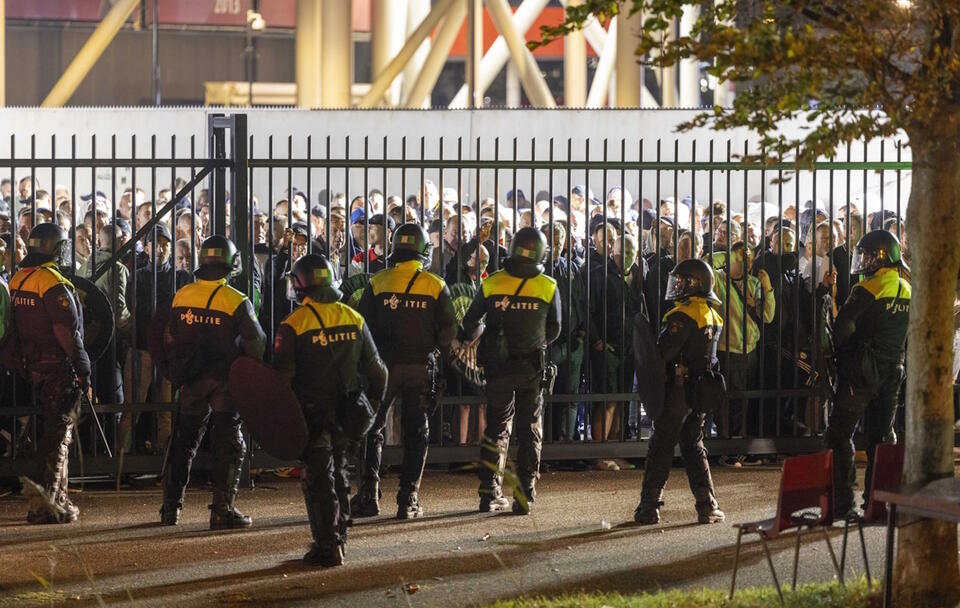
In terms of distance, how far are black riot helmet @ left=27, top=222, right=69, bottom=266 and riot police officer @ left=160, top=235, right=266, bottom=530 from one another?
1.00 meters

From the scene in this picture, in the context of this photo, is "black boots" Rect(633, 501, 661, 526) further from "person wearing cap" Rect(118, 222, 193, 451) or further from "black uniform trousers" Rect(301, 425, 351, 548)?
"person wearing cap" Rect(118, 222, 193, 451)

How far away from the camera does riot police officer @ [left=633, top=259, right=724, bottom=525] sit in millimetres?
9656

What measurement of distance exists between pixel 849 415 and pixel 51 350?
519 cm

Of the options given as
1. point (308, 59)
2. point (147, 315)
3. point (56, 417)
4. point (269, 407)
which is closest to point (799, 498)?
point (269, 407)

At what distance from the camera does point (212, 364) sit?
31.4 ft

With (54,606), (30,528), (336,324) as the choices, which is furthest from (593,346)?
(54,606)

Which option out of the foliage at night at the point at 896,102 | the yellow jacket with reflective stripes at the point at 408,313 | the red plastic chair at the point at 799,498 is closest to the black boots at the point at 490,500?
the yellow jacket with reflective stripes at the point at 408,313

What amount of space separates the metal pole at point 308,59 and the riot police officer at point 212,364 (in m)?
12.9

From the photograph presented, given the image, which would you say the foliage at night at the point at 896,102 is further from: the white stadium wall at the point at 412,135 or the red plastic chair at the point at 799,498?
the white stadium wall at the point at 412,135

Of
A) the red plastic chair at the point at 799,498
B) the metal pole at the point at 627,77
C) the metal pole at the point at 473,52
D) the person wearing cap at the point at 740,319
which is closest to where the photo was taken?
the red plastic chair at the point at 799,498

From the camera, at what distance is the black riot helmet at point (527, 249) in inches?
399

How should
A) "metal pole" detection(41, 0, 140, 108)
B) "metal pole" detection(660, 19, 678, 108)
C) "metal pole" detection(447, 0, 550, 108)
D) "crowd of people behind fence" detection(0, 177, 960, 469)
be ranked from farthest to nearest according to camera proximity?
"metal pole" detection(447, 0, 550, 108) → "metal pole" detection(660, 19, 678, 108) → "metal pole" detection(41, 0, 140, 108) → "crowd of people behind fence" detection(0, 177, 960, 469)

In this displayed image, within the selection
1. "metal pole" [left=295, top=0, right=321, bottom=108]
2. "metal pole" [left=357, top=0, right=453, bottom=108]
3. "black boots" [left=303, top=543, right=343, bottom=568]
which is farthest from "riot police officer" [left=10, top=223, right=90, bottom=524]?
"metal pole" [left=295, top=0, right=321, bottom=108]

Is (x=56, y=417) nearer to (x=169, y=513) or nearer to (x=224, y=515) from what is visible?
(x=169, y=513)
